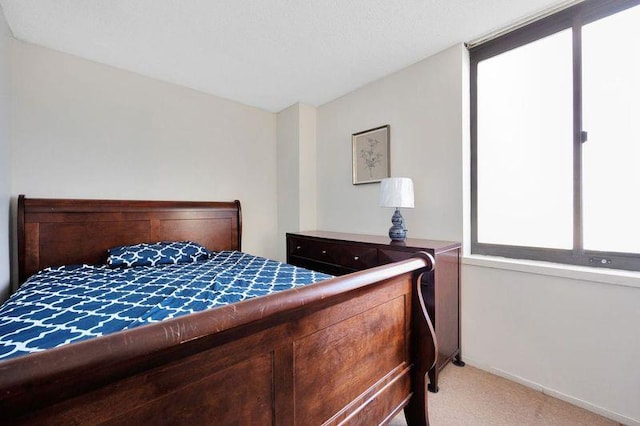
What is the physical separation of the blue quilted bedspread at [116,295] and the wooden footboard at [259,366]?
0.52 meters

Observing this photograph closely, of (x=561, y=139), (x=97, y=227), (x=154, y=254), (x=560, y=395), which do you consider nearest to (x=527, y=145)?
(x=561, y=139)

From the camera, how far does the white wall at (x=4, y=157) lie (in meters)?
1.81

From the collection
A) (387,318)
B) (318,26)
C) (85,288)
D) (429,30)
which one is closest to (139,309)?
(85,288)

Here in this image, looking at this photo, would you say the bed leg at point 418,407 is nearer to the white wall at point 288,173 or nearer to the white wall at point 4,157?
the white wall at point 288,173

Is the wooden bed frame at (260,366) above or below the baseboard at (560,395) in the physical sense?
above

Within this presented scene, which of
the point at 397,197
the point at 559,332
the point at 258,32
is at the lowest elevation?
the point at 559,332

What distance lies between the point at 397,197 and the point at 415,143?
24.3 inches

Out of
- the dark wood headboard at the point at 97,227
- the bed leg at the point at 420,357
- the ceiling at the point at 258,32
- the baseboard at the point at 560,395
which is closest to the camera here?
the bed leg at the point at 420,357

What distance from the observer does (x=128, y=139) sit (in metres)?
2.51

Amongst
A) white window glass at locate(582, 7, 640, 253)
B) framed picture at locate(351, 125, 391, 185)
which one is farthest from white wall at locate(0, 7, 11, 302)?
white window glass at locate(582, 7, 640, 253)

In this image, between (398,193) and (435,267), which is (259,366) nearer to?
(435,267)

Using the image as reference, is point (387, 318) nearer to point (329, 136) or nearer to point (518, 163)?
point (518, 163)

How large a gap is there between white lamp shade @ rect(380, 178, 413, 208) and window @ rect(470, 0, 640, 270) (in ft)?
1.72

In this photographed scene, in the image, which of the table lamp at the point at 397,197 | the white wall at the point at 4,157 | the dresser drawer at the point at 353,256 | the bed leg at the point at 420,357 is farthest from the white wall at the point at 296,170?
the white wall at the point at 4,157
